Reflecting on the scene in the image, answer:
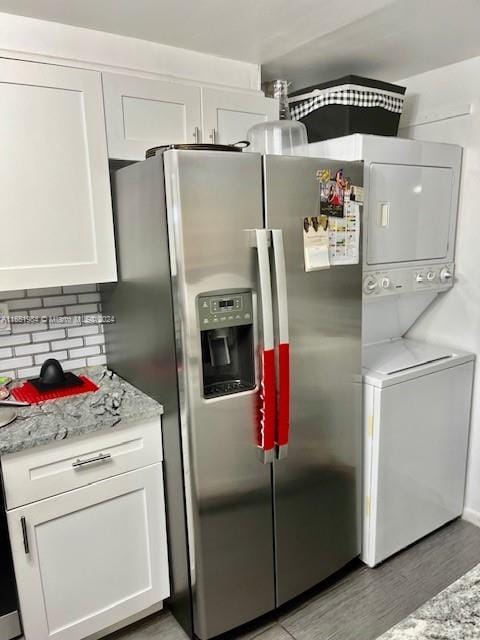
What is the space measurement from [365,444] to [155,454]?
921 mm

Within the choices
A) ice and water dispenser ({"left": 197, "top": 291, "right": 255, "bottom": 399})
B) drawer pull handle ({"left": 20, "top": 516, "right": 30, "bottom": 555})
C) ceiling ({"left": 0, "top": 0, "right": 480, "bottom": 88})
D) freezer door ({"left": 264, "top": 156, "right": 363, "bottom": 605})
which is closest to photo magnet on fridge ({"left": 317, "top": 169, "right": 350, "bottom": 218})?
freezer door ({"left": 264, "top": 156, "right": 363, "bottom": 605})

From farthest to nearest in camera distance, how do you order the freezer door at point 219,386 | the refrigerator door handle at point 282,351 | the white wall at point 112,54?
the white wall at point 112,54 → the refrigerator door handle at point 282,351 → the freezer door at point 219,386

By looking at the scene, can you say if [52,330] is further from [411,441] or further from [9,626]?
[411,441]

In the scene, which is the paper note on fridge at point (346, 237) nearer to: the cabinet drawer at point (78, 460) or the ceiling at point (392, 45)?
the ceiling at point (392, 45)

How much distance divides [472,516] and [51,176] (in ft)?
8.39

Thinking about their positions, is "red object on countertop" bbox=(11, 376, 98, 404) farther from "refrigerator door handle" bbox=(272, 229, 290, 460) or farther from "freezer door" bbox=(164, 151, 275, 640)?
"refrigerator door handle" bbox=(272, 229, 290, 460)

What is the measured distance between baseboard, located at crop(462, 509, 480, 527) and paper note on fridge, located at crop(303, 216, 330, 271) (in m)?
1.66

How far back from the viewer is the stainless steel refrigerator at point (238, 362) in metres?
1.51

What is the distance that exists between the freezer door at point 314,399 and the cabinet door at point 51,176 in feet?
2.23

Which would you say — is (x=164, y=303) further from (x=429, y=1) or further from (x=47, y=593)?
(x=429, y=1)

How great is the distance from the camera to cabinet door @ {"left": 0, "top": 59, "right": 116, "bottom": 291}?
161cm

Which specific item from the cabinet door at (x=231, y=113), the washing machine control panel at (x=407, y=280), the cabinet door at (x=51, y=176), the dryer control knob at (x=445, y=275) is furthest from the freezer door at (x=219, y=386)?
the dryer control knob at (x=445, y=275)

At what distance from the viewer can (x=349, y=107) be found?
2.05 metres

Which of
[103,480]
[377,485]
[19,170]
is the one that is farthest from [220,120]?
[377,485]
